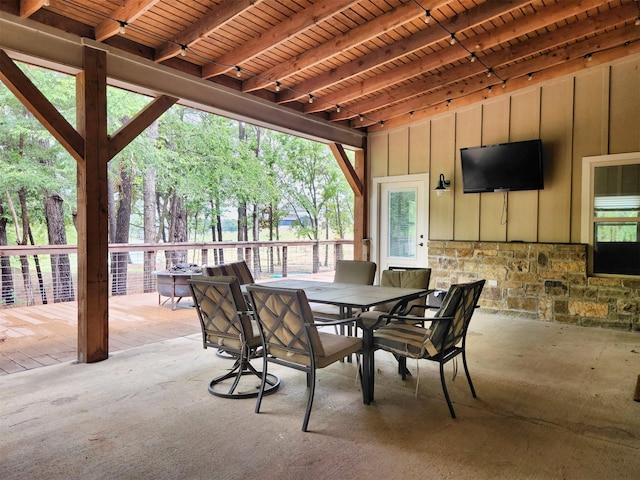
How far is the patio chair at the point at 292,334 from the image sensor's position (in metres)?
2.61

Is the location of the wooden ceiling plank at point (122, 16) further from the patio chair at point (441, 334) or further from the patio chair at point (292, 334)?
the patio chair at point (441, 334)

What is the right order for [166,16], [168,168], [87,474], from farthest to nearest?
1. [168,168]
2. [166,16]
3. [87,474]

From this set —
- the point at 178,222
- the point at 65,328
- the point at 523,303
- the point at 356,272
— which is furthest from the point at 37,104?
the point at 178,222

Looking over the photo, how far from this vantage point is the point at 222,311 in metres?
3.08

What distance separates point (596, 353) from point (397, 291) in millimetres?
2271

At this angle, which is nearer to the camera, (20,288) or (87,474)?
(87,474)

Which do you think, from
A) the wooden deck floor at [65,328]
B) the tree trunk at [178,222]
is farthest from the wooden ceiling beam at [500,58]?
the tree trunk at [178,222]

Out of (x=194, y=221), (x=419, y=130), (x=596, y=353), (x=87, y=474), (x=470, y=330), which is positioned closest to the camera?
(x=87, y=474)

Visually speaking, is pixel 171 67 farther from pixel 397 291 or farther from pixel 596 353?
pixel 596 353

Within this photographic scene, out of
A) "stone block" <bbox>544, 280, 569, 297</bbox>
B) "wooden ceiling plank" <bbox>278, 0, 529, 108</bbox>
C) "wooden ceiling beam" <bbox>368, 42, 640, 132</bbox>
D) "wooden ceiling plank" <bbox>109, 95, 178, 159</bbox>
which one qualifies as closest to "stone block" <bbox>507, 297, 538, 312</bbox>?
"stone block" <bbox>544, 280, 569, 297</bbox>

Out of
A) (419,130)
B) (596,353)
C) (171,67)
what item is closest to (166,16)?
(171,67)

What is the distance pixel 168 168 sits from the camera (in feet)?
32.8

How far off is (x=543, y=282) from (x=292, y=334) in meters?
4.53

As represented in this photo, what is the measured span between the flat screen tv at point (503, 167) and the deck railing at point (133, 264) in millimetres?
4153
